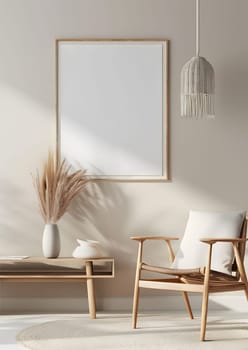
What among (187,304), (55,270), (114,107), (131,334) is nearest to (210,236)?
(187,304)

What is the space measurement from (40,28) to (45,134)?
90 centimetres

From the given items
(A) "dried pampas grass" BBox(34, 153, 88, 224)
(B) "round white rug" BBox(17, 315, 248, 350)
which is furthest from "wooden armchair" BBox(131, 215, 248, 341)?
(A) "dried pampas grass" BBox(34, 153, 88, 224)

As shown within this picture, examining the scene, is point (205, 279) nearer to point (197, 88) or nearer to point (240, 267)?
point (240, 267)

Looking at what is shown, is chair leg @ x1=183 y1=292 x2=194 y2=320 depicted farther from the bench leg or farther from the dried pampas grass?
the dried pampas grass


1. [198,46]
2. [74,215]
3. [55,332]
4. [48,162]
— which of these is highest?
[198,46]

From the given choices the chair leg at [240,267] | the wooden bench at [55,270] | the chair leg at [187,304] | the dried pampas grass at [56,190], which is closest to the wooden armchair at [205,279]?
the chair leg at [240,267]

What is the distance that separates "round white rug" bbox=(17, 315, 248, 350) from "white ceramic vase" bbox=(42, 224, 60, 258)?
545mm

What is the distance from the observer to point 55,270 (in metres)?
5.21

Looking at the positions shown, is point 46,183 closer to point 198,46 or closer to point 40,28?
point 40,28

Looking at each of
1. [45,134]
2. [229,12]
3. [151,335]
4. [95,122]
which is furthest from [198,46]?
[151,335]

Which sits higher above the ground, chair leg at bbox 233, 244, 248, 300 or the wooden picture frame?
the wooden picture frame

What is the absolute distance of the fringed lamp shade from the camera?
534 cm

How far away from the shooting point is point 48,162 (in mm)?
5586

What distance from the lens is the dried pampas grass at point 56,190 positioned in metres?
5.42
